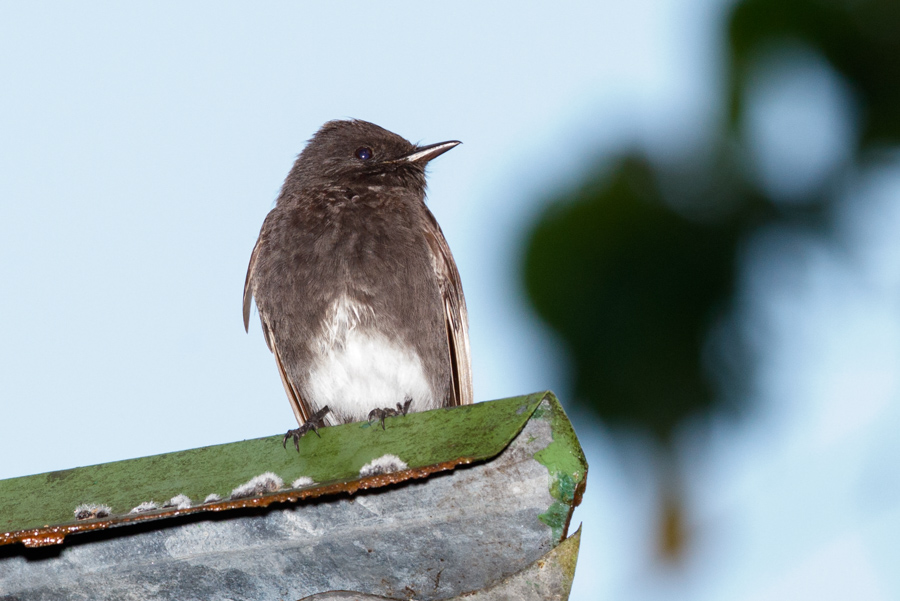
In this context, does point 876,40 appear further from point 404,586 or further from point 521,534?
point 404,586

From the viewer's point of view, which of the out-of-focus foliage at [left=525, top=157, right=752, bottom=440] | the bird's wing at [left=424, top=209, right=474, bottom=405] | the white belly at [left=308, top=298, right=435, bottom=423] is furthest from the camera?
the bird's wing at [left=424, top=209, right=474, bottom=405]

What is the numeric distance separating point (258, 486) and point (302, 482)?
129mm

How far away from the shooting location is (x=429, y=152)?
662 cm

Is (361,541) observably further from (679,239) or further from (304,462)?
(679,239)

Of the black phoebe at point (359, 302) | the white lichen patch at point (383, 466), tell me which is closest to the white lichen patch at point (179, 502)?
the white lichen patch at point (383, 466)

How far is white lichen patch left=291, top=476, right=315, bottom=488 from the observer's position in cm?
272

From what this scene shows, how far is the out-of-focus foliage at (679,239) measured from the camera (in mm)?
1910

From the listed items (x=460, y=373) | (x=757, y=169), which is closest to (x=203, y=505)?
(x=757, y=169)

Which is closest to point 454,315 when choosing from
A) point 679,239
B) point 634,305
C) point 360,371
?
point 360,371

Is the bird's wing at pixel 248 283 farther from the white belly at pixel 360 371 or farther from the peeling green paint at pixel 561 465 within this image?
the peeling green paint at pixel 561 465

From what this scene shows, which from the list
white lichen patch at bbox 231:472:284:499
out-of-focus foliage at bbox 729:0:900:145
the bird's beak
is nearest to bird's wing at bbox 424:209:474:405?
the bird's beak

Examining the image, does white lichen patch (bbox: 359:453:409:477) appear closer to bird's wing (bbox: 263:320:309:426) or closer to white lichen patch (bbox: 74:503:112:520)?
white lichen patch (bbox: 74:503:112:520)

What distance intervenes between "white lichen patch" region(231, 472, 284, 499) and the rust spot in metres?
0.05

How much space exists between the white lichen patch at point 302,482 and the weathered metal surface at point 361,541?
0.14 ft
